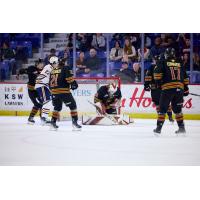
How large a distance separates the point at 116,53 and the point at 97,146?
4.94 meters

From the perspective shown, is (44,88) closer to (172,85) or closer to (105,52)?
(172,85)

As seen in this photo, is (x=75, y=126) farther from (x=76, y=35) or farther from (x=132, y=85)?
(x=76, y=35)

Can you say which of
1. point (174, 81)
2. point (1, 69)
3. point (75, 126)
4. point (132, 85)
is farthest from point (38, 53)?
point (174, 81)

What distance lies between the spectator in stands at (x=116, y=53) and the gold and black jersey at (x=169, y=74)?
4137 mm

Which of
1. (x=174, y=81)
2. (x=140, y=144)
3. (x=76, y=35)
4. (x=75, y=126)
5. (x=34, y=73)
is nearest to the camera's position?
(x=140, y=144)

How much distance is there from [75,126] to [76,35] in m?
3.97

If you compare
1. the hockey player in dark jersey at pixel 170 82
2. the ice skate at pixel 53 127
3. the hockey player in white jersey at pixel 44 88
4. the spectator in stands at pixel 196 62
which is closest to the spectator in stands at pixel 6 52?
the hockey player in white jersey at pixel 44 88

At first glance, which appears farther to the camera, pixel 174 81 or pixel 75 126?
pixel 75 126

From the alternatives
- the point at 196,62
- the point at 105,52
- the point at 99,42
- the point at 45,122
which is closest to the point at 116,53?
the point at 105,52

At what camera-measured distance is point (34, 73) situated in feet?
24.3

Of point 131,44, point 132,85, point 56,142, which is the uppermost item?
point 131,44

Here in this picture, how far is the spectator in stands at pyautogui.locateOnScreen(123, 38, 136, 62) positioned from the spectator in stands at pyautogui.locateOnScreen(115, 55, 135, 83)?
0.08 m

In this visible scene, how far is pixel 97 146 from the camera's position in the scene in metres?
5.10

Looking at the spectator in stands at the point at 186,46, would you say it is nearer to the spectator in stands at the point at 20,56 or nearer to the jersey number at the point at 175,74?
the spectator in stands at the point at 20,56
